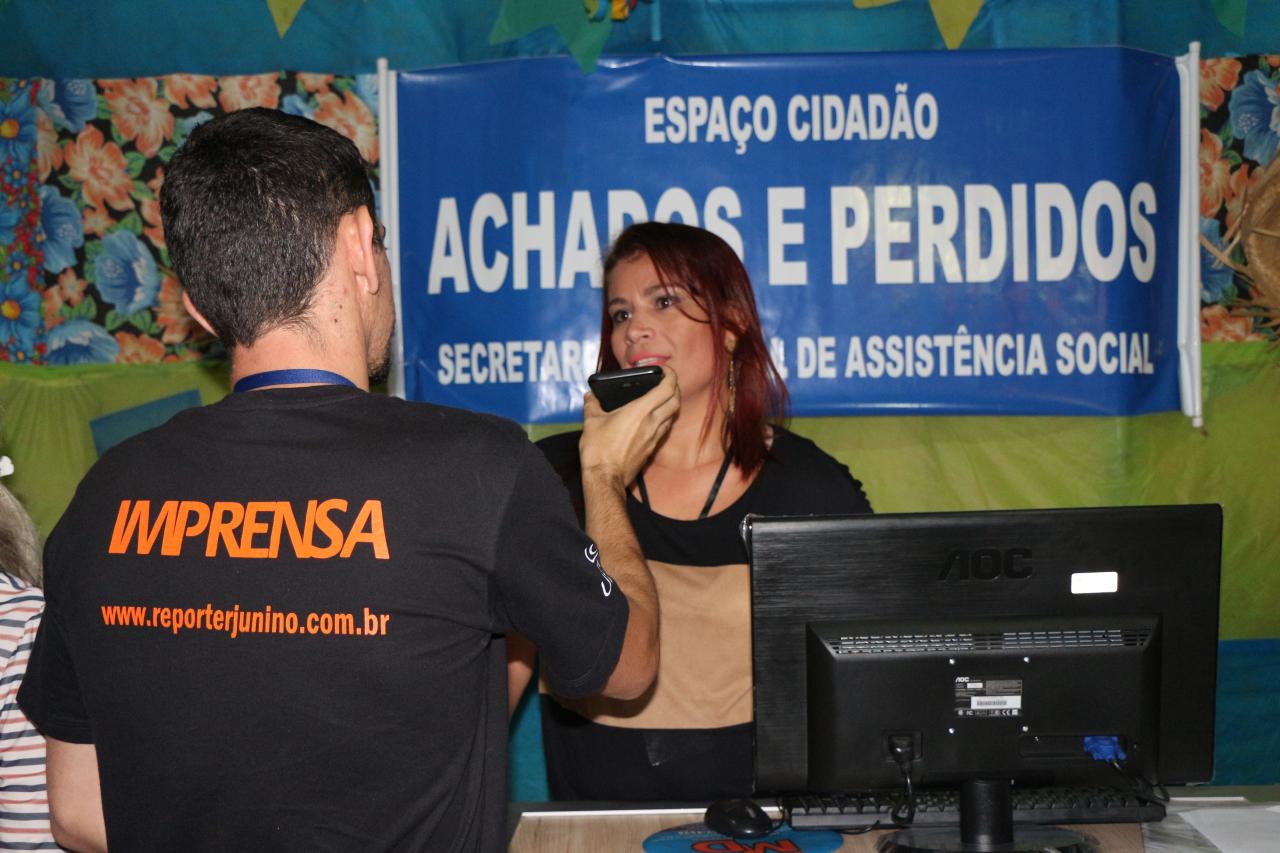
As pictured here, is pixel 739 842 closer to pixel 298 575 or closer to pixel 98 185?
pixel 298 575

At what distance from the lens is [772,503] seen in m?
2.02

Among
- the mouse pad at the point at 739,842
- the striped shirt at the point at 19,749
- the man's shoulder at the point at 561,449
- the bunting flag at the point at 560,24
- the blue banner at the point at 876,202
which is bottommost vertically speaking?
the mouse pad at the point at 739,842

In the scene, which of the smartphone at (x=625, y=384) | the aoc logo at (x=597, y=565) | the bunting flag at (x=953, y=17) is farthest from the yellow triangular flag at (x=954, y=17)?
the aoc logo at (x=597, y=565)

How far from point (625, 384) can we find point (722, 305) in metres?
0.54

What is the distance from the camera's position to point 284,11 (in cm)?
275

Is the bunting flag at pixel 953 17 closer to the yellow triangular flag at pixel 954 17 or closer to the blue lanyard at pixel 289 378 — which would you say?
the yellow triangular flag at pixel 954 17

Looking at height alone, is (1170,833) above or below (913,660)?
below

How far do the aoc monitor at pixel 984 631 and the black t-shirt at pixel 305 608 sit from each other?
1.35 ft

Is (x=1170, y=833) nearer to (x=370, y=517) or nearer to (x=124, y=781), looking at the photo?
(x=370, y=517)

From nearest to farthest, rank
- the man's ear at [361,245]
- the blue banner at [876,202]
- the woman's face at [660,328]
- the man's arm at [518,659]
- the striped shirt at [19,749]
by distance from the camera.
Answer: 1. the man's ear at [361,245]
2. the striped shirt at [19,749]
3. the man's arm at [518,659]
4. the woman's face at [660,328]
5. the blue banner at [876,202]

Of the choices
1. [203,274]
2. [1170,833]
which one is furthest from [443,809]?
[1170,833]

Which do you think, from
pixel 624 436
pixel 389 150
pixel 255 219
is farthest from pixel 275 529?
pixel 389 150

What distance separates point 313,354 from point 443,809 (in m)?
0.43

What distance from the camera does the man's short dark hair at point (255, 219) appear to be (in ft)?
3.44
